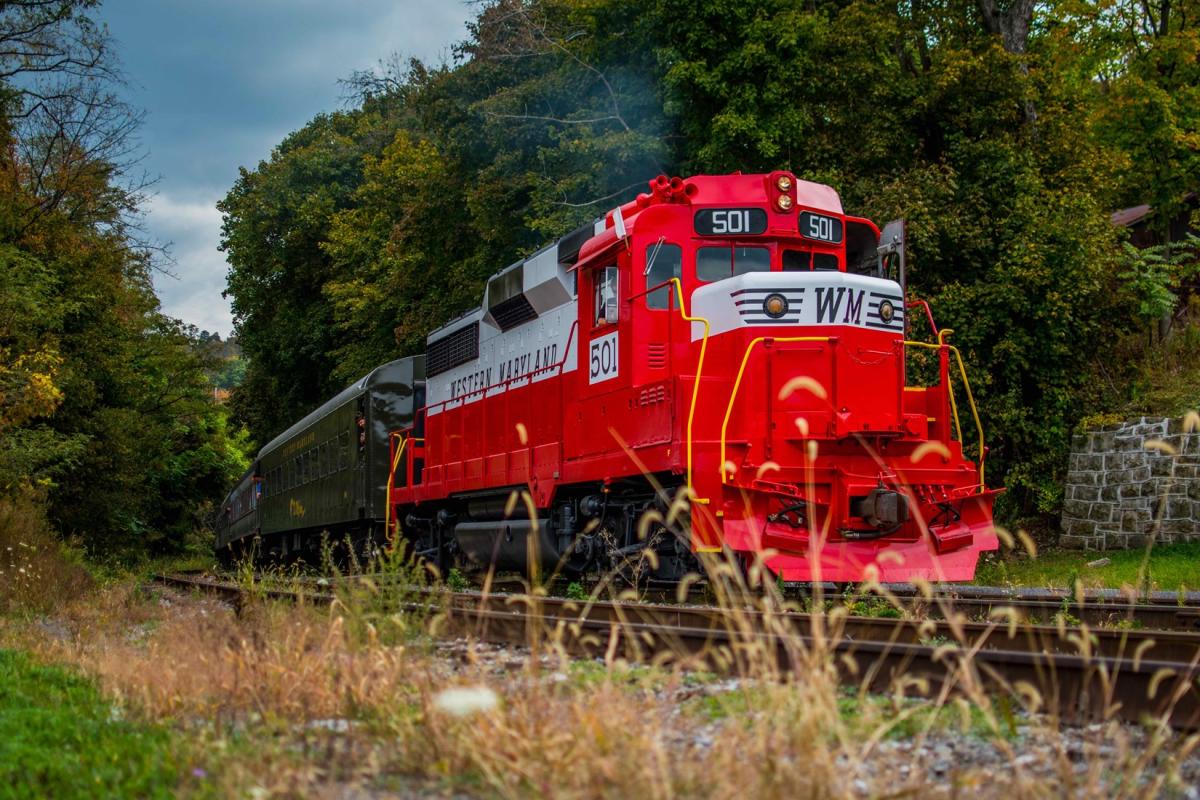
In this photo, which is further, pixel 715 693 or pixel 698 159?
pixel 698 159

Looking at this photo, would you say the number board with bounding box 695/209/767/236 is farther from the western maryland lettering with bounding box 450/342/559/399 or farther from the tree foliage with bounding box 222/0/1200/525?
the tree foliage with bounding box 222/0/1200/525

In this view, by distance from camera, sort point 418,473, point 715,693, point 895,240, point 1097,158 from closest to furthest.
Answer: point 715,693 → point 895,240 → point 418,473 → point 1097,158

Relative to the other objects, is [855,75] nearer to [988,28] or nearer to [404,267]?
[988,28]

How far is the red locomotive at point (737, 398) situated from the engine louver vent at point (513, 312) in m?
0.29

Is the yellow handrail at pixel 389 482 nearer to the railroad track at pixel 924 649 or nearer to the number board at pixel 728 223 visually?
the railroad track at pixel 924 649

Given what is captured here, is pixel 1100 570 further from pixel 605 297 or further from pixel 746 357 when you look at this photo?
pixel 605 297

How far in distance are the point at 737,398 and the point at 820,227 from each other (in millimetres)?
2209

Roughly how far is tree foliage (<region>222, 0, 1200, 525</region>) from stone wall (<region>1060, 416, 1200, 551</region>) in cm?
103

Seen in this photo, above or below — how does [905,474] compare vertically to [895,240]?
below

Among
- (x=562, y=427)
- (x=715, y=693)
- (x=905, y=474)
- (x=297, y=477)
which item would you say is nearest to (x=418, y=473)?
(x=562, y=427)

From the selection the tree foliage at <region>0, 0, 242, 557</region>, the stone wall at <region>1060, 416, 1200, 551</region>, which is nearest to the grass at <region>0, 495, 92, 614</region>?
the tree foliage at <region>0, 0, 242, 557</region>

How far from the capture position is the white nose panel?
33.6 feet

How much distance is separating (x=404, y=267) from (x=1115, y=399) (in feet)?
59.8

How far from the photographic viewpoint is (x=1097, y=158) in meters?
21.8
